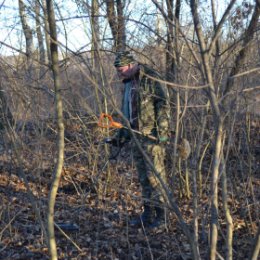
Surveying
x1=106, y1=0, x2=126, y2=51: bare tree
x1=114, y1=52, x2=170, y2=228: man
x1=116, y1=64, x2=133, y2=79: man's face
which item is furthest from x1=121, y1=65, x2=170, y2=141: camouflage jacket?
x1=106, y1=0, x2=126, y2=51: bare tree

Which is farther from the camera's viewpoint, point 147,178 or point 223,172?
point 147,178

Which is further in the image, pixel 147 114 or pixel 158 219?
pixel 158 219

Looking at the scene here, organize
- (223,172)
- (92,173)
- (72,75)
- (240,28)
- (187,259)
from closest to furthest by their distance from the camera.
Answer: (223,172) < (187,259) < (240,28) < (72,75) < (92,173)

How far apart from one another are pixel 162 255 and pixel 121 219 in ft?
3.15

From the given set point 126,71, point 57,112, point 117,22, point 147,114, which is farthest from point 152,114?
point 57,112

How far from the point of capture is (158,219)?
16.5ft

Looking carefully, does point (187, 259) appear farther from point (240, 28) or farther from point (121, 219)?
point (240, 28)

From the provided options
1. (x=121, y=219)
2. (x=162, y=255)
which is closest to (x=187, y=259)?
(x=162, y=255)

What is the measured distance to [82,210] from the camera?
18.4 feet

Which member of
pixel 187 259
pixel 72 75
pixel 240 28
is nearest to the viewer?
pixel 187 259

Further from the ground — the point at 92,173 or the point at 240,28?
the point at 240,28

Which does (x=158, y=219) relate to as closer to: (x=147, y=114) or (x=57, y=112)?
(x=147, y=114)

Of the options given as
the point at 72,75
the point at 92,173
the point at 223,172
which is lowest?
the point at 92,173

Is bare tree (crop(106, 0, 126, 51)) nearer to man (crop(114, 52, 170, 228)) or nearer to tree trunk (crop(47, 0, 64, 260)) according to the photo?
man (crop(114, 52, 170, 228))
